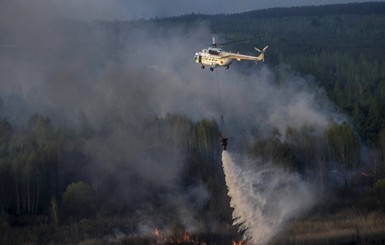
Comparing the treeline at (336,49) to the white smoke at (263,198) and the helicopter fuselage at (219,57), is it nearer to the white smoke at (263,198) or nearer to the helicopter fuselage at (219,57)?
the white smoke at (263,198)

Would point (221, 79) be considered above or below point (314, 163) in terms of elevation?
above

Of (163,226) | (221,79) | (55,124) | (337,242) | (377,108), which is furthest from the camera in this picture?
(221,79)

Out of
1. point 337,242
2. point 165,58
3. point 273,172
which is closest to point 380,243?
point 337,242

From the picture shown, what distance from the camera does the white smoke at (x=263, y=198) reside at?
171 feet

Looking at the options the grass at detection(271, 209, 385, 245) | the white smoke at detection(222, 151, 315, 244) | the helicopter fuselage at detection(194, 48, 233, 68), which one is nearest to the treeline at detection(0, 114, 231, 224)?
the white smoke at detection(222, 151, 315, 244)

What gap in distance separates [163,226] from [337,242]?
12608 mm

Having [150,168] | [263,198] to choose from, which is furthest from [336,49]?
[263,198]

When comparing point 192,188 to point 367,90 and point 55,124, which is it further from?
point 367,90

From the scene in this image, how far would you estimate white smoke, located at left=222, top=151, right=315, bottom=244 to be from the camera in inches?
2051

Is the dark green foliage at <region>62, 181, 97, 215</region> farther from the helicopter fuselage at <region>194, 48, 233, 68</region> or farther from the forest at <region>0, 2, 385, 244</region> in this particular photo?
the helicopter fuselage at <region>194, 48, 233, 68</region>

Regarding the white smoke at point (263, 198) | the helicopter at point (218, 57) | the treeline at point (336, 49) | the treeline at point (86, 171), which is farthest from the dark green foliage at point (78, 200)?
the treeline at point (336, 49)

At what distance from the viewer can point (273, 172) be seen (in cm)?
6012

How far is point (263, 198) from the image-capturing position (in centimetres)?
5534

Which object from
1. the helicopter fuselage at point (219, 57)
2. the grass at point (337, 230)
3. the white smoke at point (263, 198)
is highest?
the helicopter fuselage at point (219, 57)
